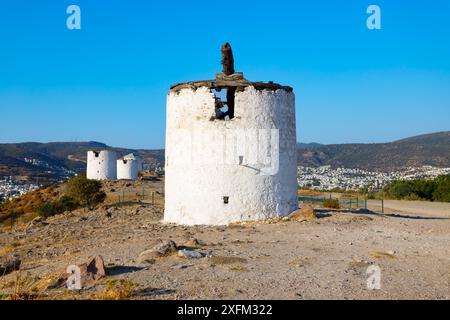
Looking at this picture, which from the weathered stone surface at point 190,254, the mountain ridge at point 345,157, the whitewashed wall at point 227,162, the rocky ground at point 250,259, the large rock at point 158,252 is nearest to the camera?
the rocky ground at point 250,259

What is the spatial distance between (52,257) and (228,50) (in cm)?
891

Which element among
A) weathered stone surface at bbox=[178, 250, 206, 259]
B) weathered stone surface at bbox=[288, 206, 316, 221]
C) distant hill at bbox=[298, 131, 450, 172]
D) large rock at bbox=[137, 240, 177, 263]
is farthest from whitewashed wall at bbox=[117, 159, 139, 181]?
distant hill at bbox=[298, 131, 450, 172]

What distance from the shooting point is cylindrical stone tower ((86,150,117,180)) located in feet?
145

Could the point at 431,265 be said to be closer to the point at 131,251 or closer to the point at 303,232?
the point at 303,232

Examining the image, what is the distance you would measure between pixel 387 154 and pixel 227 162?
89.5 meters

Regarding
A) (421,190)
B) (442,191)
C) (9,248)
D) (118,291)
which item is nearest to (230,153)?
(9,248)

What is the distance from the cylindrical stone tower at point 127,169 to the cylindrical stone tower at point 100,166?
0.93 meters

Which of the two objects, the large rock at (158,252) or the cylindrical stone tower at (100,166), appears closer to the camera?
the large rock at (158,252)

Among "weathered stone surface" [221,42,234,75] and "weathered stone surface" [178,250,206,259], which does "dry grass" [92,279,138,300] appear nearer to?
"weathered stone surface" [178,250,206,259]

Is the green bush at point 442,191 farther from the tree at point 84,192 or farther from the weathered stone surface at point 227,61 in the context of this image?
the tree at point 84,192

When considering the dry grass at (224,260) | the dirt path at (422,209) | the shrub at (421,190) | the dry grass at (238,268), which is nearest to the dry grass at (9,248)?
the dry grass at (224,260)

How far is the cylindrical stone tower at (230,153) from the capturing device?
14.4 metres

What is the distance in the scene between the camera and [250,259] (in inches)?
354
